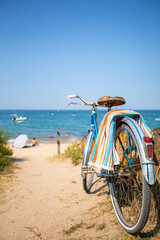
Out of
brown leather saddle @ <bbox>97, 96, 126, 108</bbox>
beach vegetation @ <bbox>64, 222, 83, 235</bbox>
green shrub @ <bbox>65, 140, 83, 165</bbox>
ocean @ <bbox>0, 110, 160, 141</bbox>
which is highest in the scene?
brown leather saddle @ <bbox>97, 96, 126, 108</bbox>

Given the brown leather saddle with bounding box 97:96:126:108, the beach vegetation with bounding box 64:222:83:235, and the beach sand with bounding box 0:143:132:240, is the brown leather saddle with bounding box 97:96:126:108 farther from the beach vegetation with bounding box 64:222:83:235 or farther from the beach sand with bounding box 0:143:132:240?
the beach vegetation with bounding box 64:222:83:235

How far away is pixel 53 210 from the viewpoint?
332cm

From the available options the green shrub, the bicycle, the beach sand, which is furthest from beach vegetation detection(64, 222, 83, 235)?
the green shrub

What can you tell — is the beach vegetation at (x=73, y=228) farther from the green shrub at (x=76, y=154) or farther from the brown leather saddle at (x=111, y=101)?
the green shrub at (x=76, y=154)

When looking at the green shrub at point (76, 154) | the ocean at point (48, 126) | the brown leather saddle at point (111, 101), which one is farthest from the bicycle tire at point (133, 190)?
the ocean at point (48, 126)

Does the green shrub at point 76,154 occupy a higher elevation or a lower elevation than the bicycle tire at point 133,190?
lower

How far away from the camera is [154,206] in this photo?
2471mm

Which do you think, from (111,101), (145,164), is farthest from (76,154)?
(145,164)

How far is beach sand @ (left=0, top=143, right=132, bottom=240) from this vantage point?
2564mm

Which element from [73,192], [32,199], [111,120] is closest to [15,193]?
[32,199]

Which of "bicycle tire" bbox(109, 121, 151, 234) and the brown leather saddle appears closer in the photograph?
"bicycle tire" bbox(109, 121, 151, 234)

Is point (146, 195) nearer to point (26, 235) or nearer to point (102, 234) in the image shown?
point (102, 234)

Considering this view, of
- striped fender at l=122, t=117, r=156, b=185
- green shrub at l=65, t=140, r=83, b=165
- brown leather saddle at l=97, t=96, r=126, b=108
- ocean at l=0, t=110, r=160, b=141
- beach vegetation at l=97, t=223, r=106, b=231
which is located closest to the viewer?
striped fender at l=122, t=117, r=156, b=185

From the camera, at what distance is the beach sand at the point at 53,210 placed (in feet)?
8.41
